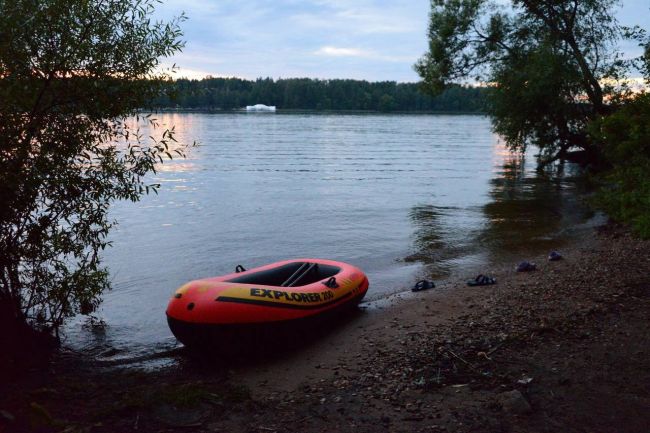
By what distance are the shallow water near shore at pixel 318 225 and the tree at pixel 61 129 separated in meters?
1.83

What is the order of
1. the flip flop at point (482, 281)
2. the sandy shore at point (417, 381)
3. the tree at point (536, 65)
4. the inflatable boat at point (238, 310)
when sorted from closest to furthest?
the sandy shore at point (417, 381), the inflatable boat at point (238, 310), the flip flop at point (482, 281), the tree at point (536, 65)

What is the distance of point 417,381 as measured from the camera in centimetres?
620

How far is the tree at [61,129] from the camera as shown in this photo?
6649mm

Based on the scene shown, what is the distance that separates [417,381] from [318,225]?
13.9 meters

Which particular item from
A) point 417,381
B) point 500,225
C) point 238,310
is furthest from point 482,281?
point 500,225

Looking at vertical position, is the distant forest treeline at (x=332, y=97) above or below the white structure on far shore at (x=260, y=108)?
above

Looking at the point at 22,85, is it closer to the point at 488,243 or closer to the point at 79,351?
the point at 79,351

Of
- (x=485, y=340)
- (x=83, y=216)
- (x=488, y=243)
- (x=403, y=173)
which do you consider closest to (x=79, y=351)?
(x=83, y=216)

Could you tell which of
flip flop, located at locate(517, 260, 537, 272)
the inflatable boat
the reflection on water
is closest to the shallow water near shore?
the reflection on water

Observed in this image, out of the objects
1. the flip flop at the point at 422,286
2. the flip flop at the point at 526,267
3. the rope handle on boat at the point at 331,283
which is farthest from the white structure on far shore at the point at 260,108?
the rope handle on boat at the point at 331,283

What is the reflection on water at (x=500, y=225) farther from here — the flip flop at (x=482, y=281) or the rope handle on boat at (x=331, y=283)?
the rope handle on boat at (x=331, y=283)

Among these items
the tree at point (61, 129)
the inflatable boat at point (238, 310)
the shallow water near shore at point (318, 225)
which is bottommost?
the shallow water near shore at point (318, 225)

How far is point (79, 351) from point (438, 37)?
27.0m

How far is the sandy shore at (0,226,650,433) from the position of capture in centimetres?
→ 535
